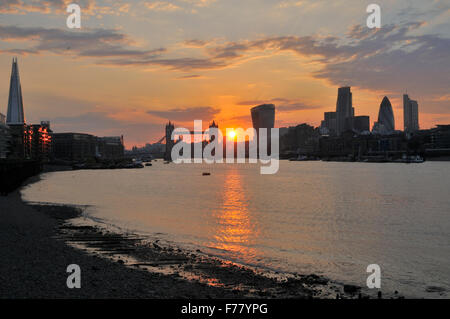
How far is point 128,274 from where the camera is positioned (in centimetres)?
1777

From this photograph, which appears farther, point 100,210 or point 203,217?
point 100,210

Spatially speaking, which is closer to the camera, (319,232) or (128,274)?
(128,274)

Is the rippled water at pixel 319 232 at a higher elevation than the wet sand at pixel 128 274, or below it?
below

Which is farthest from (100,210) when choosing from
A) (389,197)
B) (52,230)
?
(389,197)

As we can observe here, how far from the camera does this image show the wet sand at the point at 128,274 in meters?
15.2

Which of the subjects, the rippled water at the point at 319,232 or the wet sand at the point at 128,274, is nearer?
the wet sand at the point at 128,274

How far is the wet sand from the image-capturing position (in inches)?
597

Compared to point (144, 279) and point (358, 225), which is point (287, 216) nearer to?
point (358, 225)

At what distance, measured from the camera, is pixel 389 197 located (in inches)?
2574

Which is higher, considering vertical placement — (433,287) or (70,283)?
(70,283)

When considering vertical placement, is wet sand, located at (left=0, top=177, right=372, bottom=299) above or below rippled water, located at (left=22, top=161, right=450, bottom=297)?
above

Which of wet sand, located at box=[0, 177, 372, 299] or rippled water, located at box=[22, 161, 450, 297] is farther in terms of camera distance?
rippled water, located at box=[22, 161, 450, 297]

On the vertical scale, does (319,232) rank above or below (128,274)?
below
